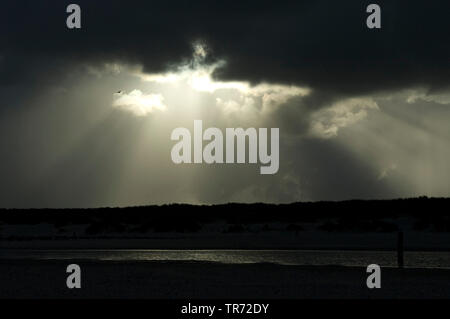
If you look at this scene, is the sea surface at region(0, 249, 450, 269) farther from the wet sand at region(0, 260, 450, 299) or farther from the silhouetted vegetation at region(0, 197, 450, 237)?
the silhouetted vegetation at region(0, 197, 450, 237)

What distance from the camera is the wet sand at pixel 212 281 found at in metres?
23.8

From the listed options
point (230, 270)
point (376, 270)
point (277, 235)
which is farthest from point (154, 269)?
point (277, 235)

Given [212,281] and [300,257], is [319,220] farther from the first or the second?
[212,281]

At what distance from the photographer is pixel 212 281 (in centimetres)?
2748

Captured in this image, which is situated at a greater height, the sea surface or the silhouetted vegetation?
the silhouetted vegetation

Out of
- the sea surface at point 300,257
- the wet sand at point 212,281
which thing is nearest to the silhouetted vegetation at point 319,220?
the sea surface at point 300,257

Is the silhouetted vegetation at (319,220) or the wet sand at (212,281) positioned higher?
the silhouetted vegetation at (319,220)

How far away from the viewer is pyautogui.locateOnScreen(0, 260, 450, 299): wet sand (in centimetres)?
2377

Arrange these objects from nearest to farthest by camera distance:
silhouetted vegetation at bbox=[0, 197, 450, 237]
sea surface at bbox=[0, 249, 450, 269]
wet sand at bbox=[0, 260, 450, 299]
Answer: wet sand at bbox=[0, 260, 450, 299]
sea surface at bbox=[0, 249, 450, 269]
silhouetted vegetation at bbox=[0, 197, 450, 237]

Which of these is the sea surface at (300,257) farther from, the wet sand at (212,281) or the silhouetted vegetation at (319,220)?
the silhouetted vegetation at (319,220)

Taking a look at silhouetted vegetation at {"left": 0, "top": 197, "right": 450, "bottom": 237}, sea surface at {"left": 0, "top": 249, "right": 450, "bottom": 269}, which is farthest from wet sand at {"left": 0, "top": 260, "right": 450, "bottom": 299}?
silhouetted vegetation at {"left": 0, "top": 197, "right": 450, "bottom": 237}

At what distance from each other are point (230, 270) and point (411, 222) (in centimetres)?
4900

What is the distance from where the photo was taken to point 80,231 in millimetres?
84625
